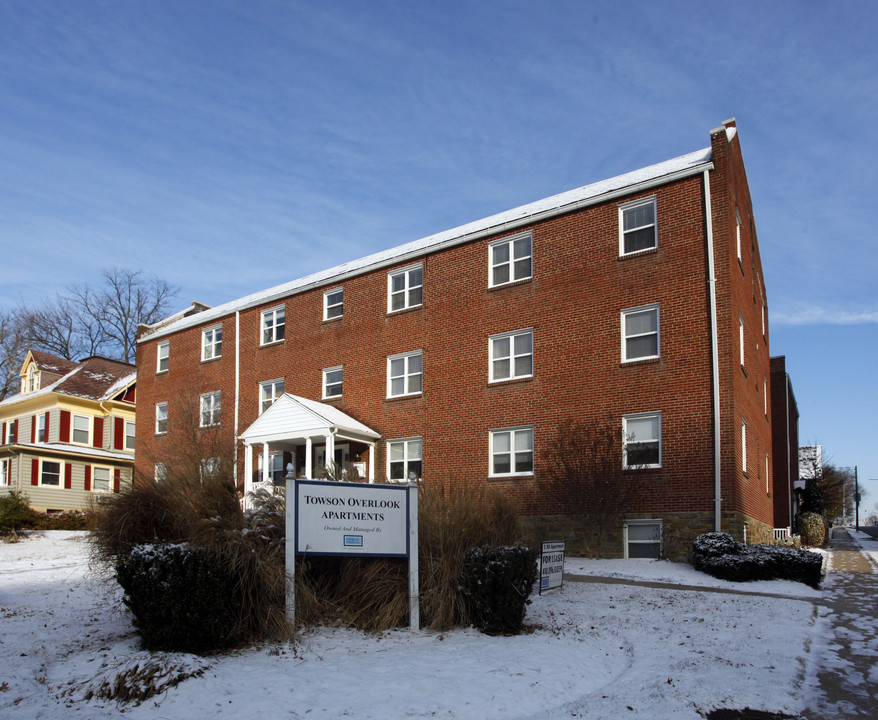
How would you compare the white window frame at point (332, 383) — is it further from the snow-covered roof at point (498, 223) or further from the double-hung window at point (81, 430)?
the double-hung window at point (81, 430)

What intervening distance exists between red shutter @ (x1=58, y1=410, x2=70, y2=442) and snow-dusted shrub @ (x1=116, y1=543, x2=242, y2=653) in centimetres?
3424

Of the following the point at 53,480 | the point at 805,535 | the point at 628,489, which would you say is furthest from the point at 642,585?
the point at 53,480

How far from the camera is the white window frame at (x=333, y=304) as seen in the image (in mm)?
27266

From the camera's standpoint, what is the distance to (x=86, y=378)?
41.0 metres

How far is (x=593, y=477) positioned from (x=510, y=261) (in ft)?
23.0

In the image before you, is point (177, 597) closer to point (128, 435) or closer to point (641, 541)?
point (641, 541)

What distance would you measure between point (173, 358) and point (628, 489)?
71.2 feet

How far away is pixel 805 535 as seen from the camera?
31.8 meters

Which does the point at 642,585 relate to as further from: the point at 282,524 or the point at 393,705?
the point at 393,705

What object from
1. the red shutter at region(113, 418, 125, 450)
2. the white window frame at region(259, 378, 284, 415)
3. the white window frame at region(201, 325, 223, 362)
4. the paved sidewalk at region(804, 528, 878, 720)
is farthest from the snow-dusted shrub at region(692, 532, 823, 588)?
the red shutter at region(113, 418, 125, 450)

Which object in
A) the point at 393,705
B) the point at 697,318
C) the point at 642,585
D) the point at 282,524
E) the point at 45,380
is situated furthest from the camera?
the point at 45,380

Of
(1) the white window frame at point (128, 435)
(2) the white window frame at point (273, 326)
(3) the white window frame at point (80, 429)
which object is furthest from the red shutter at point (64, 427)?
(2) the white window frame at point (273, 326)

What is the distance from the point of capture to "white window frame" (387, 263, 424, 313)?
25.0 meters

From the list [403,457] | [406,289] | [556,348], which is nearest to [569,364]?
[556,348]
